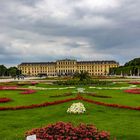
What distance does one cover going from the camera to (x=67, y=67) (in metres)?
147

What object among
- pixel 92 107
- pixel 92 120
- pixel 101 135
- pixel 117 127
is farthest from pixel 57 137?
pixel 92 107

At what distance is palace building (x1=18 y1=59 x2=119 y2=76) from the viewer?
484 ft

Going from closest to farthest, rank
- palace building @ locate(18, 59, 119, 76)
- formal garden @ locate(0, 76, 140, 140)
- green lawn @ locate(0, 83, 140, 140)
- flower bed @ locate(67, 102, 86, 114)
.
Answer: formal garden @ locate(0, 76, 140, 140) → green lawn @ locate(0, 83, 140, 140) → flower bed @ locate(67, 102, 86, 114) → palace building @ locate(18, 59, 119, 76)

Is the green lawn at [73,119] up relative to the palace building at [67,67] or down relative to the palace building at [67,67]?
down

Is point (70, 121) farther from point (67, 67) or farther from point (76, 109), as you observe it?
Answer: point (67, 67)

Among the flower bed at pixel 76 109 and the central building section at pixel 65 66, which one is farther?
the central building section at pixel 65 66

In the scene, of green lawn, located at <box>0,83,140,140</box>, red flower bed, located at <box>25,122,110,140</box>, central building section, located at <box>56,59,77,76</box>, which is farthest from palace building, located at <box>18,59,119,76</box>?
red flower bed, located at <box>25,122,110,140</box>

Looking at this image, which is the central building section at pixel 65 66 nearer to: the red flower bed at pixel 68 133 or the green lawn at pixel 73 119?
the green lawn at pixel 73 119

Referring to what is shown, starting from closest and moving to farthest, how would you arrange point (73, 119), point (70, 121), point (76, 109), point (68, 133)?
point (68, 133), point (70, 121), point (73, 119), point (76, 109)

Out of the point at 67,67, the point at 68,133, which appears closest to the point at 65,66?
the point at 67,67

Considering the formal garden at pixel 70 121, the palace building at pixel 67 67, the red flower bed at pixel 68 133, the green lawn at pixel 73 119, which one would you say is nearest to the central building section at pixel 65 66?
the palace building at pixel 67 67

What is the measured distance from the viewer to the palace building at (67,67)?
147500 mm

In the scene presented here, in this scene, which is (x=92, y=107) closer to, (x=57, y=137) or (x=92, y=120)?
(x=92, y=120)

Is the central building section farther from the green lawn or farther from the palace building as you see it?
the green lawn
